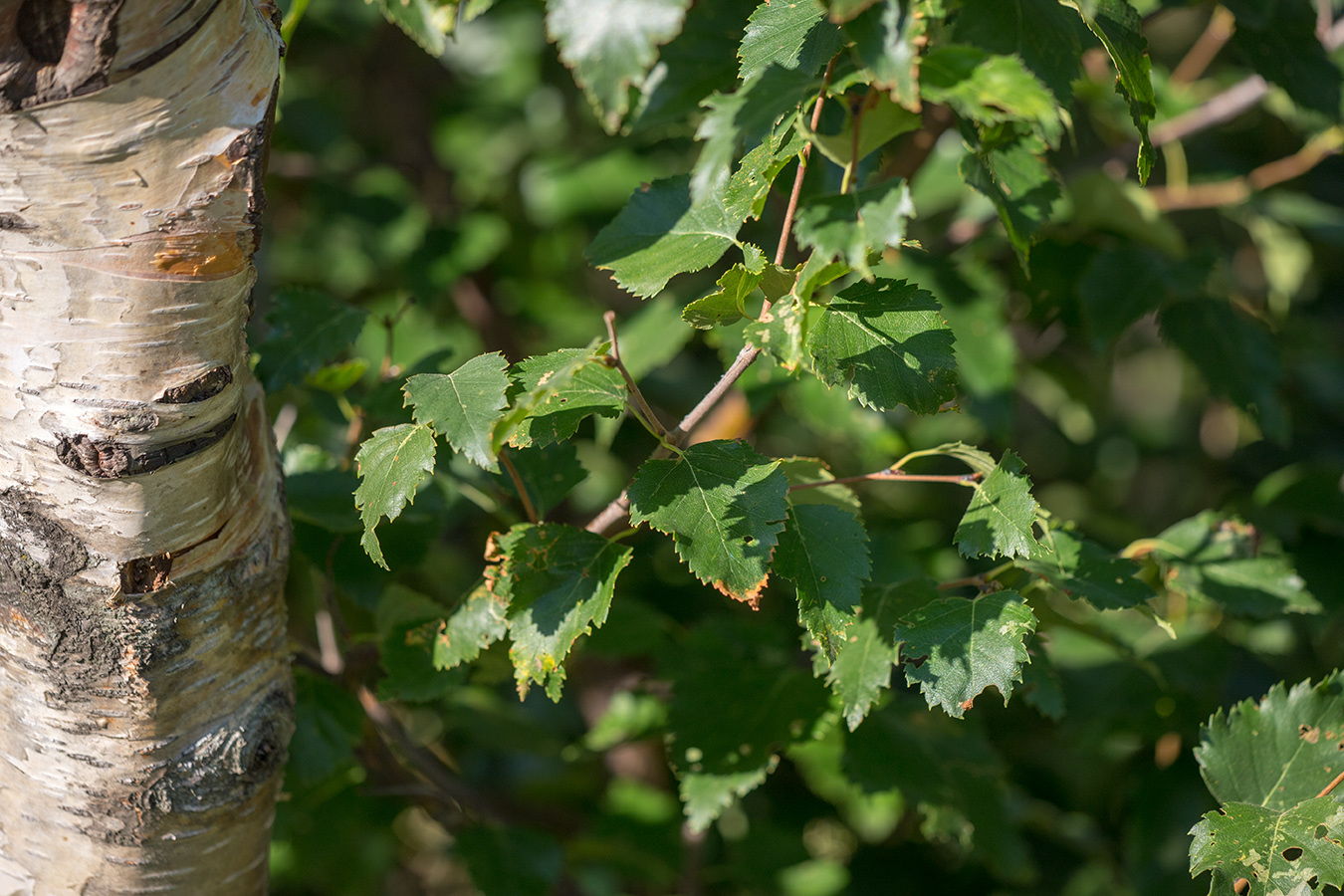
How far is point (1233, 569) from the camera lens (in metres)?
0.87

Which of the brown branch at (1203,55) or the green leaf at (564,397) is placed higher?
the green leaf at (564,397)

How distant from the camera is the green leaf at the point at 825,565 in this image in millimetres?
581

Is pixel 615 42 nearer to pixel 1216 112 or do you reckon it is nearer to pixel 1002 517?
pixel 1002 517

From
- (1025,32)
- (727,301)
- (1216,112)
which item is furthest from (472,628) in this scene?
(1216,112)

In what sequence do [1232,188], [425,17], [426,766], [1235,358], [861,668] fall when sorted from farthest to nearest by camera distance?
1. [1232,188]
2. [1235,358]
3. [426,766]
4. [425,17]
5. [861,668]

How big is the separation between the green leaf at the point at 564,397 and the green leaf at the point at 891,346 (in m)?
0.14

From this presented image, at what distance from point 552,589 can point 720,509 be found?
148mm

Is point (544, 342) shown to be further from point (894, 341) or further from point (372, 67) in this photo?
point (894, 341)

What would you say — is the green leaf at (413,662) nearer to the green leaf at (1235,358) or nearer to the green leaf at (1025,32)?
the green leaf at (1025,32)

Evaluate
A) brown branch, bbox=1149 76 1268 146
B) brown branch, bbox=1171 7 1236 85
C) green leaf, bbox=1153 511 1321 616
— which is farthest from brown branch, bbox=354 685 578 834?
brown branch, bbox=1171 7 1236 85

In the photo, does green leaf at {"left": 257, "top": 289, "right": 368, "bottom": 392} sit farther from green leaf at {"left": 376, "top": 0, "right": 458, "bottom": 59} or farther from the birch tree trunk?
green leaf at {"left": 376, "top": 0, "right": 458, "bottom": 59}

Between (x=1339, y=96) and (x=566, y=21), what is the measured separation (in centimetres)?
82

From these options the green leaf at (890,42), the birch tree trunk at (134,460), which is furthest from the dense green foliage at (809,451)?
the birch tree trunk at (134,460)

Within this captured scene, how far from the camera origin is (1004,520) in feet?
1.97
